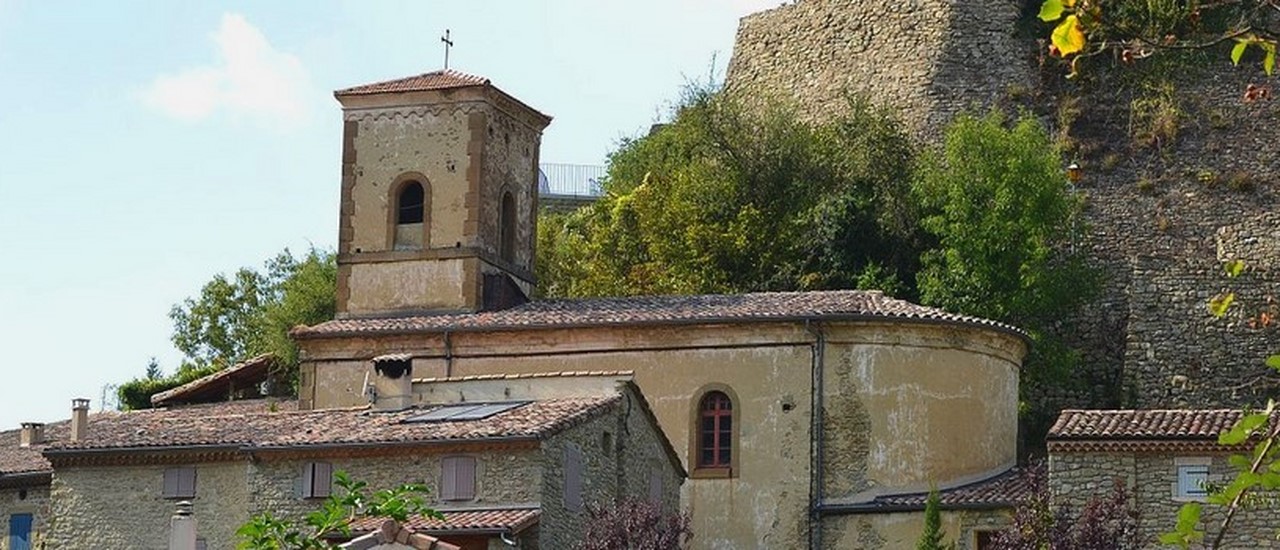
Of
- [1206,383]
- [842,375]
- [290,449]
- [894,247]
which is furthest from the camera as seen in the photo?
[894,247]

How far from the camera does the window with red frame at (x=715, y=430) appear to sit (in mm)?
38344

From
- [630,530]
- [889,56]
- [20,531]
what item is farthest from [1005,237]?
[20,531]

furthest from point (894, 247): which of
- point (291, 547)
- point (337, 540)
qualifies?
point (291, 547)

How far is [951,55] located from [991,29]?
1130 mm

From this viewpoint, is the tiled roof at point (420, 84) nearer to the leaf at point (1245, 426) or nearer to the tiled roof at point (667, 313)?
the tiled roof at point (667, 313)

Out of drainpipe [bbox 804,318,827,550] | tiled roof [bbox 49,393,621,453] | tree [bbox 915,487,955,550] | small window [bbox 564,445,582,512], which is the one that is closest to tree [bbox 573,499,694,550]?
small window [bbox 564,445,582,512]

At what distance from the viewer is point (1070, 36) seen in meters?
7.01

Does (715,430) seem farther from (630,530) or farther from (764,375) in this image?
(630,530)

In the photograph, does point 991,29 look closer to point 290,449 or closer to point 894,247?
point 894,247

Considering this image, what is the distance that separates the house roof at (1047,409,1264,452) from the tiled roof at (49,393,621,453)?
21.5 ft

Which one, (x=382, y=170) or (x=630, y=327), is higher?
(x=382, y=170)

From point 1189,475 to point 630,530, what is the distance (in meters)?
7.56

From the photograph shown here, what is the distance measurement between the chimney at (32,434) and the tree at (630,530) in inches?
665

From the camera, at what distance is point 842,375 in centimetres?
3816
